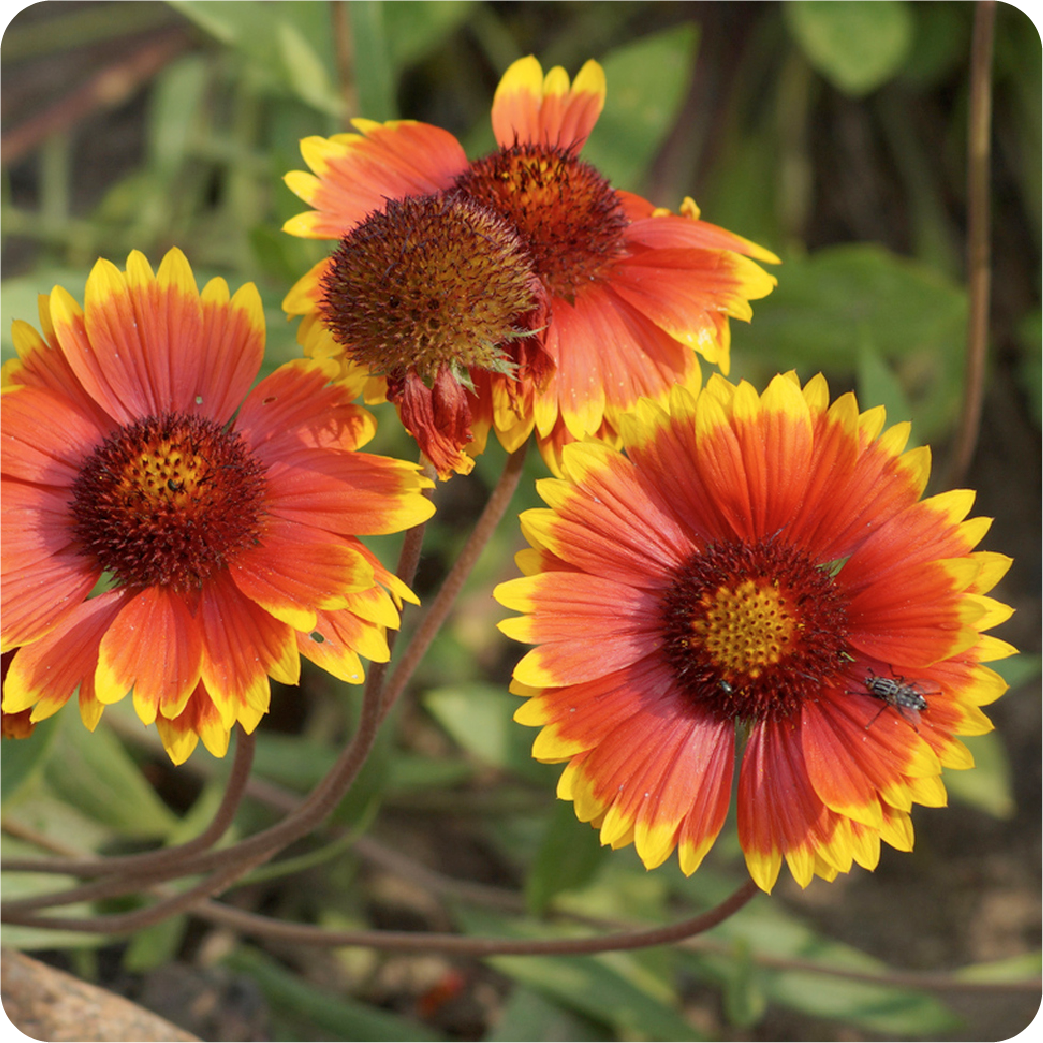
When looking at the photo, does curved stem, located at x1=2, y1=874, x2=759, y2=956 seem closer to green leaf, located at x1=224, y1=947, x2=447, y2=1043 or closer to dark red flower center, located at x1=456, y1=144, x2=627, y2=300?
green leaf, located at x1=224, y1=947, x2=447, y2=1043

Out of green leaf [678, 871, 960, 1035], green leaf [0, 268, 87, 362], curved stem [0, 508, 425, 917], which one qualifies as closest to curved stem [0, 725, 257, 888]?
curved stem [0, 508, 425, 917]

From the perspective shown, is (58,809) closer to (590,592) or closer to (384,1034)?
(384,1034)

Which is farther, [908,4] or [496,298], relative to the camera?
[908,4]

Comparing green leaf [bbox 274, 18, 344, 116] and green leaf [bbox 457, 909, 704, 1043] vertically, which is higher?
green leaf [bbox 274, 18, 344, 116]

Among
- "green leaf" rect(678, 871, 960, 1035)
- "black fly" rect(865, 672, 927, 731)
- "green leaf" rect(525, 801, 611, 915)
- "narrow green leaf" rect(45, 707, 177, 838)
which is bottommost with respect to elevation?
"green leaf" rect(678, 871, 960, 1035)

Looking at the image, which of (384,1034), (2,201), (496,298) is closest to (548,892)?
(384,1034)

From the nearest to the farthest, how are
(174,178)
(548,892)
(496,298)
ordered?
1. (496,298)
2. (548,892)
3. (174,178)

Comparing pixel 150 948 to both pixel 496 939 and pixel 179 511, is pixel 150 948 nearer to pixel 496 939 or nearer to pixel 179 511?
pixel 496 939
